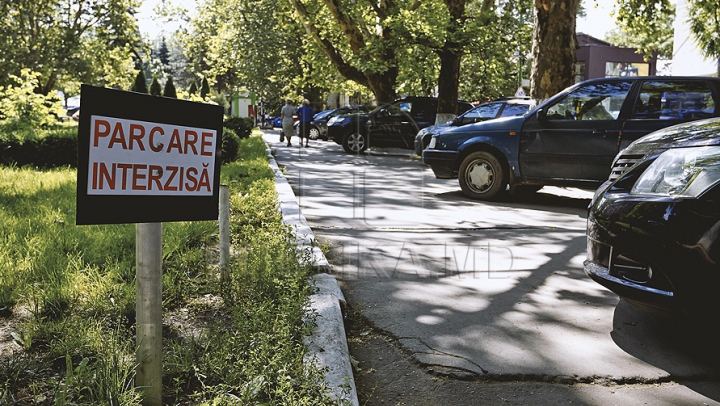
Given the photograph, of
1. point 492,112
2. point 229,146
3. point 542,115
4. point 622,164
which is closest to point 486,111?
point 492,112

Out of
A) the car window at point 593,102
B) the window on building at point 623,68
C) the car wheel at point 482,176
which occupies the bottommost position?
the car wheel at point 482,176

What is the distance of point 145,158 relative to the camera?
103 inches

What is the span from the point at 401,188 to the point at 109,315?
28.5 feet

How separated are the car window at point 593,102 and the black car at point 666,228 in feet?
16.7

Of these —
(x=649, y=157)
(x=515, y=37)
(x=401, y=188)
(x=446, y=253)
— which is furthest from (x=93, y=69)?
(x=649, y=157)

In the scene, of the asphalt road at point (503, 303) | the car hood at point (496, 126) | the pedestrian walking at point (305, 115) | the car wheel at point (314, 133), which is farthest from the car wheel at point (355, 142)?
the asphalt road at point (503, 303)

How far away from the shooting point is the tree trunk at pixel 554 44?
41.7 feet

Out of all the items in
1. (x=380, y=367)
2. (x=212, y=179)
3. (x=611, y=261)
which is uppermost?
(x=212, y=179)

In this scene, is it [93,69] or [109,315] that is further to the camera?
[93,69]

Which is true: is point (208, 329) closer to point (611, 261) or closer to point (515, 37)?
point (611, 261)

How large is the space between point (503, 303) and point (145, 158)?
9.74ft

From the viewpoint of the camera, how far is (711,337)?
4.05 m

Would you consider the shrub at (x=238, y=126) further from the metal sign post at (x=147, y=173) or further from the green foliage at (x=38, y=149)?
the metal sign post at (x=147, y=173)

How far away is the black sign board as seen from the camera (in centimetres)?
245
